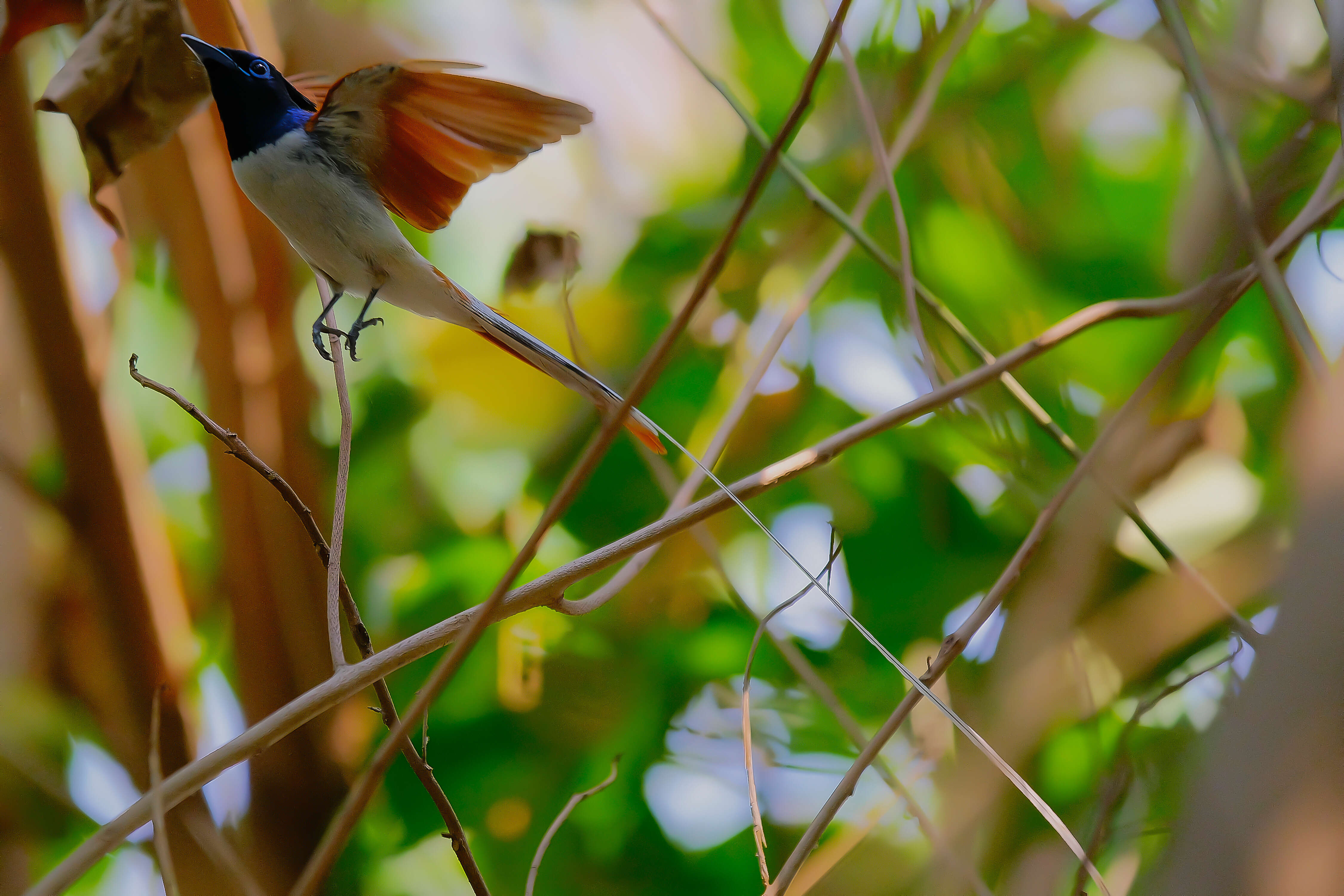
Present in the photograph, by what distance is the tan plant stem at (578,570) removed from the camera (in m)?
0.27

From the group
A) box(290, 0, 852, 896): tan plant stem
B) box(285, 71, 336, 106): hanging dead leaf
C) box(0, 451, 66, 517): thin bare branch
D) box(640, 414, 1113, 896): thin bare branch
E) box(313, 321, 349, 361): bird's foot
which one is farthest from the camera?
box(0, 451, 66, 517): thin bare branch

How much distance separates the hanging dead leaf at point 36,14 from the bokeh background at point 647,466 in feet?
0.52

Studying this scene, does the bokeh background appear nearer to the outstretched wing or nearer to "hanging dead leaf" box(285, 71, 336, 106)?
"hanging dead leaf" box(285, 71, 336, 106)

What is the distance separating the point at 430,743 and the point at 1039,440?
604 mm

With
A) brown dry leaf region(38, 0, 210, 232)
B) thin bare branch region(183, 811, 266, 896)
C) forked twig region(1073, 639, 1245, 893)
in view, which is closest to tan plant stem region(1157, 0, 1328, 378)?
forked twig region(1073, 639, 1245, 893)

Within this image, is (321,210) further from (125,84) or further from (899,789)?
(899,789)

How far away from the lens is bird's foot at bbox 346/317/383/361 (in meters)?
0.44

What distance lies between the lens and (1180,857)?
172mm

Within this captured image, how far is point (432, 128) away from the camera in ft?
1.26

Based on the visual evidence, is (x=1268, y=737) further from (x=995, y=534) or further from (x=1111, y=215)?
(x=1111, y=215)

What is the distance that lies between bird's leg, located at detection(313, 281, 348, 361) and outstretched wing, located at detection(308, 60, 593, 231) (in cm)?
6

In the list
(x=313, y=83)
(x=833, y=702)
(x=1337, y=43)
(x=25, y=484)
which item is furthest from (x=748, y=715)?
(x=25, y=484)

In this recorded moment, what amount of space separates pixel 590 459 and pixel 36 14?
490 mm

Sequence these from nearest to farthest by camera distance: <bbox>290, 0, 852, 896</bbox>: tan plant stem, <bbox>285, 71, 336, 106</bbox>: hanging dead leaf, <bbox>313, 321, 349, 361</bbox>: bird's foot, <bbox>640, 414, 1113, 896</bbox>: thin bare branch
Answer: <bbox>290, 0, 852, 896</bbox>: tan plant stem
<bbox>640, 414, 1113, 896</bbox>: thin bare branch
<bbox>313, 321, 349, 361</bbox>: bird's foot
<bbox>285, 71, 336, 106</bbox>: hanging dead leaf
